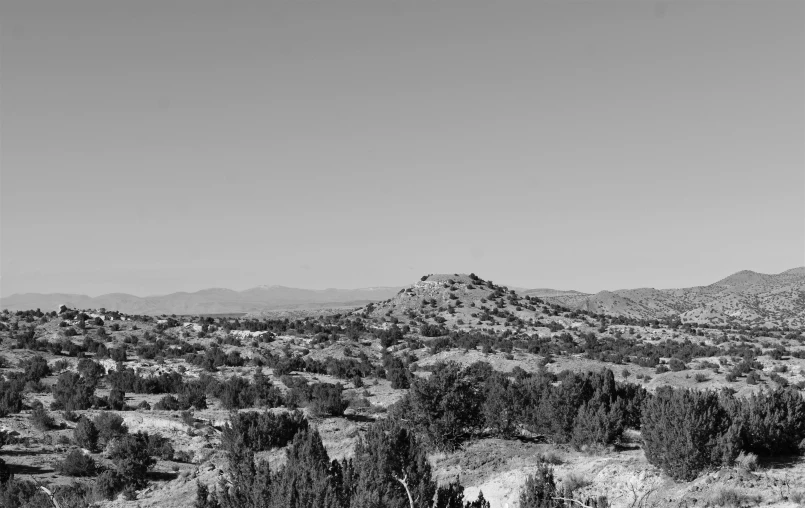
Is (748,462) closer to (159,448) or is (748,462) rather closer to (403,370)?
(159,448)

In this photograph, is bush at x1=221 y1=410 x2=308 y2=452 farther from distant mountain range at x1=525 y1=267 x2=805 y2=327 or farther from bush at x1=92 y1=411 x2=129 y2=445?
distant mountain range at x1=525 y1=267 x2=805 y2=327

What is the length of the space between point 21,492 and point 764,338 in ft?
212

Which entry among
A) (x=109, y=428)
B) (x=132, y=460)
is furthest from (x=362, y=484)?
(x=109, y=428)

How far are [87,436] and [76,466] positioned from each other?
2.74 m

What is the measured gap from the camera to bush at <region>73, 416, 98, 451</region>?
23.8 meters

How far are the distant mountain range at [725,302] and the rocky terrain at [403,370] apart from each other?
2456 mm

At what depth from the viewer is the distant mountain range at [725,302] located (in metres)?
97.7

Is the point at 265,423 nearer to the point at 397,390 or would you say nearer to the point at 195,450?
the point at 195,450

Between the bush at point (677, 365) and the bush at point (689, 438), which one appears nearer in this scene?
the bush at point (689, 438)

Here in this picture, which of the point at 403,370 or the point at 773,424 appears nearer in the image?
the point at 773,424

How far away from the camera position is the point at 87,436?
77.8ft

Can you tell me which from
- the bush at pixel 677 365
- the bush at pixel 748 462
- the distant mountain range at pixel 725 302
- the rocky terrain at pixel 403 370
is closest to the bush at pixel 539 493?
the rocky terrain at pixel 403 370

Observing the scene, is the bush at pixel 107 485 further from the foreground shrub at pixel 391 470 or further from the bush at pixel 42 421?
the foreground shrub at pixel 391 470

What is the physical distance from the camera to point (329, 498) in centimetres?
1248
